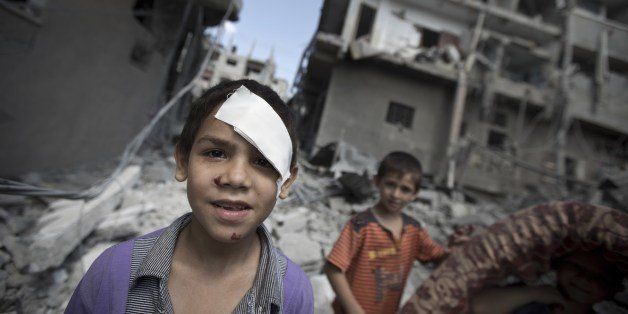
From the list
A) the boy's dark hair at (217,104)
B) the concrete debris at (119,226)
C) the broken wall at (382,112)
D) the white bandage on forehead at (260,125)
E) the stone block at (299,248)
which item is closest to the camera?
the white bandage on forehead at (260,125)

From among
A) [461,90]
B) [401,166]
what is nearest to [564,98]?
[461,90]

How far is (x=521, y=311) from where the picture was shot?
3.00ft

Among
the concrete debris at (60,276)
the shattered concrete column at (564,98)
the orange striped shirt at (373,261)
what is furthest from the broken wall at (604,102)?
the concrete debris at (60,276)

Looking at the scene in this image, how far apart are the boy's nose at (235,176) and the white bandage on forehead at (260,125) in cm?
8

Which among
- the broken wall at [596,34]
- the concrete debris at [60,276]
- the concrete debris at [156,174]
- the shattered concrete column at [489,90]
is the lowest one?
the concrete debris at [60,276]

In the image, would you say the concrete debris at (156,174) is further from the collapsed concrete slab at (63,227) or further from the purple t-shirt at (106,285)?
the purple t-shirt at (106,285)

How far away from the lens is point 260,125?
92cm

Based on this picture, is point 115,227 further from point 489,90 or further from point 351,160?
point 489,90

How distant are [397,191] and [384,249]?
1.21ft

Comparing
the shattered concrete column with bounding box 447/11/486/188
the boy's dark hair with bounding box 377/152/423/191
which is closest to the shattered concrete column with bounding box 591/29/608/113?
the shattered concrete column with bounding box 447/11/486/188

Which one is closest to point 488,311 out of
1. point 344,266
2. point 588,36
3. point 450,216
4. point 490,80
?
point 344,266

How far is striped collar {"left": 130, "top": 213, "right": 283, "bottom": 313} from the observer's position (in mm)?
856

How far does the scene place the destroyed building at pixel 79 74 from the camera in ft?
12.2

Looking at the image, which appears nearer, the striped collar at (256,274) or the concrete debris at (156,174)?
the striped collar at (256,274)
